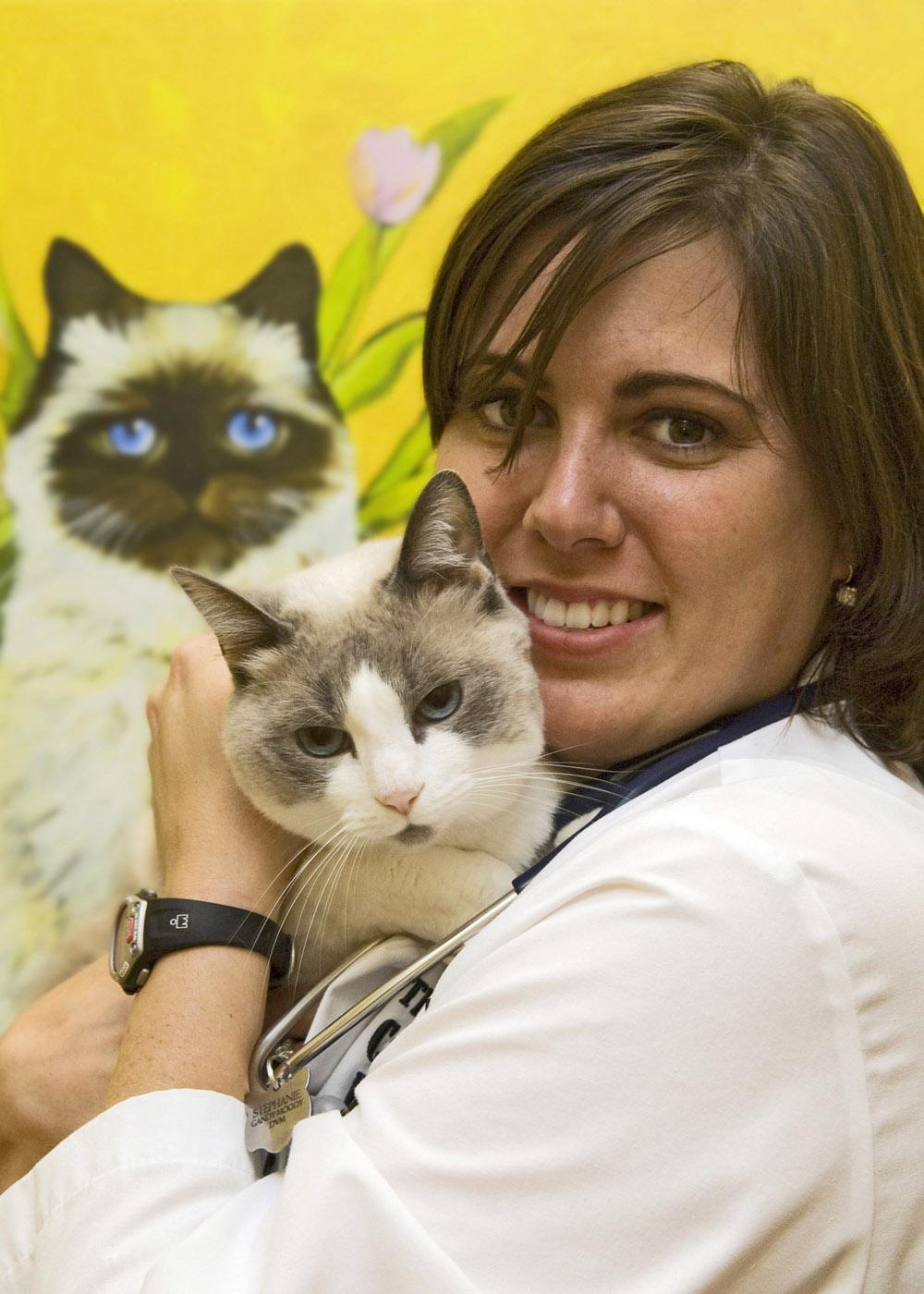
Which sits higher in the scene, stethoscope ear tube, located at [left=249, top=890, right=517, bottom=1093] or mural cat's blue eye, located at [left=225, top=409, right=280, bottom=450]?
mural cat's blue eye, located at [left=225, top=409, right=280, bottom=450]

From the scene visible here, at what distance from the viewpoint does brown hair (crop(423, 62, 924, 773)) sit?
1.31 meters

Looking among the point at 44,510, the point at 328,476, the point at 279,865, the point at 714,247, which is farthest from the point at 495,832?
the point at 44,510

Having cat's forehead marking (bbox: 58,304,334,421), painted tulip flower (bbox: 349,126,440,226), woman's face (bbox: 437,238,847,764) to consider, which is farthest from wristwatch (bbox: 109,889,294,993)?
painted tulip flower (bbox: 349,126,440,226)

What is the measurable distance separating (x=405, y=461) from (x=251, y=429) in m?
0.34

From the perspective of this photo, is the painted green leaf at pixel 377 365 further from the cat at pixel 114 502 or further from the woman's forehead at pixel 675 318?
the woman's forehead at pixel 675 318

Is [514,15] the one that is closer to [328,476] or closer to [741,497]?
[328,476]

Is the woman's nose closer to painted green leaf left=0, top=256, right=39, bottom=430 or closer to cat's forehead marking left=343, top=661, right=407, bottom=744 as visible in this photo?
cat's forehead marking left=343, top=661, right=407, bottom=744

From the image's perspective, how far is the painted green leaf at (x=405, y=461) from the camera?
8.02ft

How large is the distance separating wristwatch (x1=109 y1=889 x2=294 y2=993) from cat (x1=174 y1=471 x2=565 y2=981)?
0.25 ft

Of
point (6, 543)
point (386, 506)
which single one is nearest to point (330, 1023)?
point (386, 506)

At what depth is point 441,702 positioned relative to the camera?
1.45 m

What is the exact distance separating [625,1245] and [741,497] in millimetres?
819

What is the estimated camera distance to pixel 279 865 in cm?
147

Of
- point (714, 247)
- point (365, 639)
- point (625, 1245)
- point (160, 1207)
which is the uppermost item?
point (714, 247)
